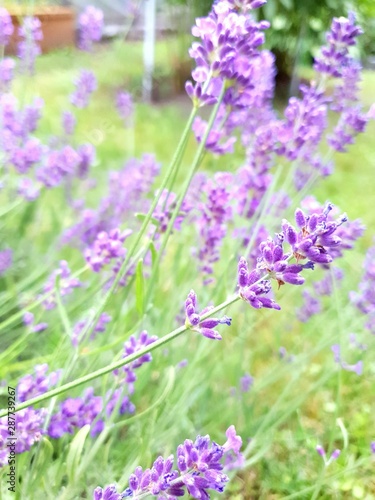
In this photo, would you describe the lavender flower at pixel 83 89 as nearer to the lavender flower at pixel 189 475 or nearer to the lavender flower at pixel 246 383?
the lavender flower at pixel 246 383

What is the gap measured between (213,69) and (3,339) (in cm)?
65

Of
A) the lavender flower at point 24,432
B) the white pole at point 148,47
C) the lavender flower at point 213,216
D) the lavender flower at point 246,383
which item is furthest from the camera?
the white pole at point 148,47

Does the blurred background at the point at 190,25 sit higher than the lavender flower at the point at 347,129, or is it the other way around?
the lavender flower at the point at 347,129

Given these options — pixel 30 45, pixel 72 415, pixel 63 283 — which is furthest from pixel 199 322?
pixel 30 45

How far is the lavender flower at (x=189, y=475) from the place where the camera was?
1.49 feet

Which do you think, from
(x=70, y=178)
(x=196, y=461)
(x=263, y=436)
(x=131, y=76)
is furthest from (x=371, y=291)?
(x=131, y=76)

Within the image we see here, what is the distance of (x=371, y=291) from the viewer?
3.35ft

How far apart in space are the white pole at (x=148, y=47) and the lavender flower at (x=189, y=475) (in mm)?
2865

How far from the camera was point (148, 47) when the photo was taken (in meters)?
3.18

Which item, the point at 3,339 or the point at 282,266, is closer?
the point at 282,266

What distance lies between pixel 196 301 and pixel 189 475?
0.53ft

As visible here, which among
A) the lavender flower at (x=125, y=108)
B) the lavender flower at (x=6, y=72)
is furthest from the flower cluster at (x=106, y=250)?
the lavender flower at (x=125, y=108)

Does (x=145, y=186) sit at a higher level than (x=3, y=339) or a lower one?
higher

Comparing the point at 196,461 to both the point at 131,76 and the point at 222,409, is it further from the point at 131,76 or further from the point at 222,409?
the point at 131,76
